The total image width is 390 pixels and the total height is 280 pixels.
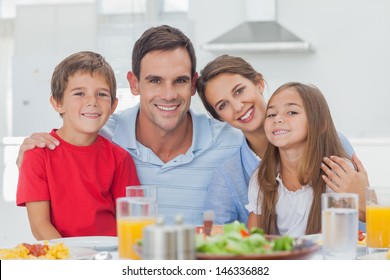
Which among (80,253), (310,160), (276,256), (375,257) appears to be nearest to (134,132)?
(310,160)

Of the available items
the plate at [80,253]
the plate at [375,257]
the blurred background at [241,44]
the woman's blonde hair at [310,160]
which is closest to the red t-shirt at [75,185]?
the woman's blonde hair at [310,160]

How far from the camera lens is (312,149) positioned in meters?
1.71

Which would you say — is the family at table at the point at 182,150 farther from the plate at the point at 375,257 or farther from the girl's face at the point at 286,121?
the plate at the point at 375,257

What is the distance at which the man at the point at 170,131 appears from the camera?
6.22 ft

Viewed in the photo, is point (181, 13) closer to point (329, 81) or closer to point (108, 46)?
point (108, 46)

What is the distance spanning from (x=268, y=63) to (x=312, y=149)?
2.33 m

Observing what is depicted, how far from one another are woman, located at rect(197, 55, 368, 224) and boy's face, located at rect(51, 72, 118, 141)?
280 mm

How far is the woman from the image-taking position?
6.08 feet

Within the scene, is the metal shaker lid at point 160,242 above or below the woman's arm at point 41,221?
above

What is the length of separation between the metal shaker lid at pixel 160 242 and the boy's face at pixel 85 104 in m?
0.94

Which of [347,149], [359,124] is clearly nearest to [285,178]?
[347,149]

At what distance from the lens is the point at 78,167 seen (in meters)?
1.77

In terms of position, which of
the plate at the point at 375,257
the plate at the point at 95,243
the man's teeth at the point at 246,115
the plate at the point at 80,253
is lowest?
the plate at the point at 95,243

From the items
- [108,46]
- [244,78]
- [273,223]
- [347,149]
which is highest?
[108,46]
